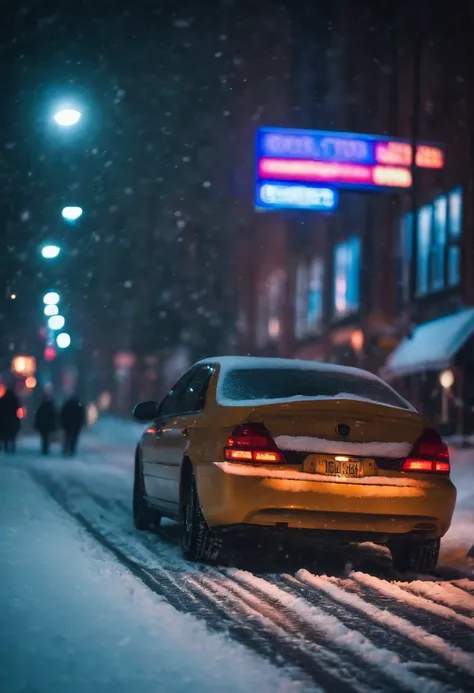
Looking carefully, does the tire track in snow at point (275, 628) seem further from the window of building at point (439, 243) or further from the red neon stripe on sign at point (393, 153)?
the red neon stripe on sign at point (393, 153)

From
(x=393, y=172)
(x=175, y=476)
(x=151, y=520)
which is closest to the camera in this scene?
(x=175, y=476)

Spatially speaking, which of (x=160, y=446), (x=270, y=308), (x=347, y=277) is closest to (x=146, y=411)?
(x=160, y=446)

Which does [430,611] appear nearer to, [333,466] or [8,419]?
[333,466]

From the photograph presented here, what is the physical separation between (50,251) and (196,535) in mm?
21642

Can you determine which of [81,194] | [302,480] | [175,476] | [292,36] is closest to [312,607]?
[302,480]

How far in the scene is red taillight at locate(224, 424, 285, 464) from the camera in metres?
8.16

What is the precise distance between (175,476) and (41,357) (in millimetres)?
37626

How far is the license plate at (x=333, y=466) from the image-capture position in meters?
8.14

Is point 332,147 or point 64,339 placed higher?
point 332,147

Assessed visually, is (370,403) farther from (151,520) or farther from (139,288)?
(139,288)

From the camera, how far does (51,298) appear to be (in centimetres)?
3444

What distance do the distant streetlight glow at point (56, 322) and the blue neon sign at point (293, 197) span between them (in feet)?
24.9

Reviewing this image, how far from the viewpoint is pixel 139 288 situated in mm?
84625

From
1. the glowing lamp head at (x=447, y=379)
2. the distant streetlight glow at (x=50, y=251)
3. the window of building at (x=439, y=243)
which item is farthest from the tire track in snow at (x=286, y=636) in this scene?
the glowing lamp head at (x=447, y=379)
